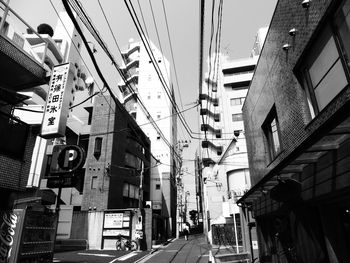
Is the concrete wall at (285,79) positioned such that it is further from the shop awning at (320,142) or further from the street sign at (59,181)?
the street sign at (59,181)

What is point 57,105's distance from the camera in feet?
30.5

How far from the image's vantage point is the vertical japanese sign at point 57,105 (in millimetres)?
8930

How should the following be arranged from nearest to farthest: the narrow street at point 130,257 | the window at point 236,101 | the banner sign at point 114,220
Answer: the narrow street at point 130,257 → the banner sign at point 114,220 → the window at point 236,101

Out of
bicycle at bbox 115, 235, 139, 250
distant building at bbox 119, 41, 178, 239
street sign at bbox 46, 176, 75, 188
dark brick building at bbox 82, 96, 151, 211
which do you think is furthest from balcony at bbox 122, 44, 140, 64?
street sign at bbox 46, 176, 75, 188

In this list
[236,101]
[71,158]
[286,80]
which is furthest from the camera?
[236,101]

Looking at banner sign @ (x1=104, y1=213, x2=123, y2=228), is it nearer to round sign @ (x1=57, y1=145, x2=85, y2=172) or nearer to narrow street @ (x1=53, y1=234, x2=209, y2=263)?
narrow street @ (x1=53, y1=234, x2=209, y2=263)

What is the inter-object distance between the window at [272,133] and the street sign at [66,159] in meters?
7.47

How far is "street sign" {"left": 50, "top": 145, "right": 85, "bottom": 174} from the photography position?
31.4 feet

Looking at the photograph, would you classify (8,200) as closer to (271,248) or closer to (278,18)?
(271,248)

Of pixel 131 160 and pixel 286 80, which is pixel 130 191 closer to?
pixel 131 160

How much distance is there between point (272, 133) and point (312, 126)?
407 centimetres

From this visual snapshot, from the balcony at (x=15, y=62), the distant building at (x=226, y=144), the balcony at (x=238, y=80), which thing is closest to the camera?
the balcony at (x=15, y=62)

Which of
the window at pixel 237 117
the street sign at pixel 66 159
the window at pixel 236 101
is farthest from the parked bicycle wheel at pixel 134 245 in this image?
the window at pixel 236 101

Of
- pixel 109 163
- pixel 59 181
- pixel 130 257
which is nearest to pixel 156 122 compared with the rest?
pixel 109 163
